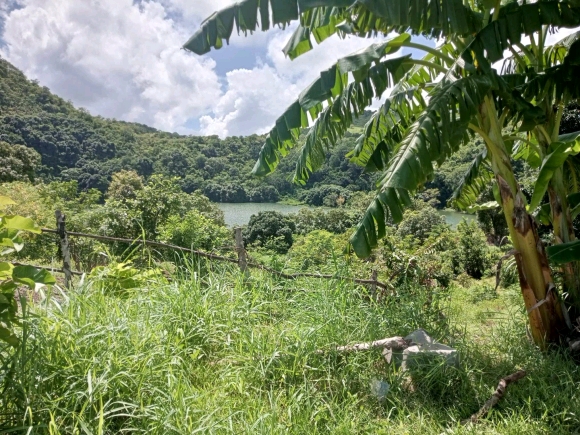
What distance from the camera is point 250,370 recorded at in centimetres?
271

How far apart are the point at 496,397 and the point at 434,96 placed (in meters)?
2.26

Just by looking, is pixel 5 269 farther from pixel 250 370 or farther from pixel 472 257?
pixel 472 257

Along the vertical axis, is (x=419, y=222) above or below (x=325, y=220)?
below

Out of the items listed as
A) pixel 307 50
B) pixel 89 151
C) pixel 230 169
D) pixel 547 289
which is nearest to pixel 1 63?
pixel 89 151

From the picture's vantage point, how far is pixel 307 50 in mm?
3896

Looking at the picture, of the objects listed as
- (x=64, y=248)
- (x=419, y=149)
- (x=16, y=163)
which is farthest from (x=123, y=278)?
(x=16, y=163)

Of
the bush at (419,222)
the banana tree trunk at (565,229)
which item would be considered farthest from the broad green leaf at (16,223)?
the bush at (419,222)

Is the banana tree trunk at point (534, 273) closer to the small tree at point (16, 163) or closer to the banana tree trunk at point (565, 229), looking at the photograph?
the banana tree trunk at point (565, 229)

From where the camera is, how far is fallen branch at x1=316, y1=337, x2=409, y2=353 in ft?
10.00

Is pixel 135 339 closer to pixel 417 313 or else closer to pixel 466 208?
pixel 417 313

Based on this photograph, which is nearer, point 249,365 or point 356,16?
point 249,365

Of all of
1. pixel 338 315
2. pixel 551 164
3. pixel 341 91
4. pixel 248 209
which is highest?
pixel 248 209

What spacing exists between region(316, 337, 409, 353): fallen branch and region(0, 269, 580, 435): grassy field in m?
0.06

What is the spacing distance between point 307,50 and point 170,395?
3.33 m
